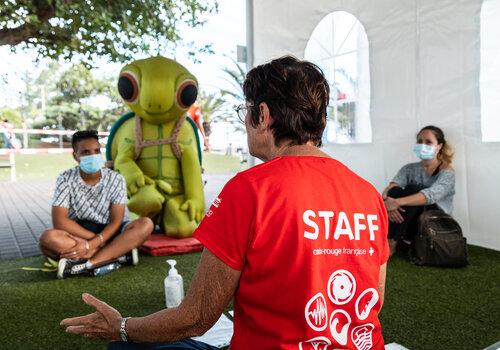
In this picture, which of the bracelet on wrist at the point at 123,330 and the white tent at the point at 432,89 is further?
the white tent at the point at 432,89

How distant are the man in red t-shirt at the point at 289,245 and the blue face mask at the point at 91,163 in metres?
2.32

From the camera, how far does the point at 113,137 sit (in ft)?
15.5

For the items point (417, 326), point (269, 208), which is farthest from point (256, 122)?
point (417, 326)

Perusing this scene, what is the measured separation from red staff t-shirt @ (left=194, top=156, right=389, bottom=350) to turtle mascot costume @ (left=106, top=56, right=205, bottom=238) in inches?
132

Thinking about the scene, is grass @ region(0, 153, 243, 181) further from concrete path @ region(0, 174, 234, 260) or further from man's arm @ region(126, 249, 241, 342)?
man's arm @ region(126, 249, 241, 342)

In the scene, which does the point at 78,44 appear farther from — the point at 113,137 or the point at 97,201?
the point at 97,201

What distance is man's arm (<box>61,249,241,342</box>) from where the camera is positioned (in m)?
0.93

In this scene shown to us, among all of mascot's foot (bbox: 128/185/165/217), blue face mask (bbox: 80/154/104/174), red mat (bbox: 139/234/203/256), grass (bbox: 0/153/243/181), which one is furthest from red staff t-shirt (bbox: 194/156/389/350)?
grass (bbox: 0/153/243/181)

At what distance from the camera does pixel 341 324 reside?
97cm

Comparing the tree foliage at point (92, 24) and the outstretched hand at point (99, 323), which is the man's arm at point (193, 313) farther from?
the tree foliage at point (92, 24)

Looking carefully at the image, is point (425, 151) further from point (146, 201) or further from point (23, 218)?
point (23, 218)

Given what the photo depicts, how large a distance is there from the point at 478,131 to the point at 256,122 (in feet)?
11.3

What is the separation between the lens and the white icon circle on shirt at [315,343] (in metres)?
0.92

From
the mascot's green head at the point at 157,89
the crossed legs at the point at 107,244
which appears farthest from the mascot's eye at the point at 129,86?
the crossed legs at the point at 107,244
